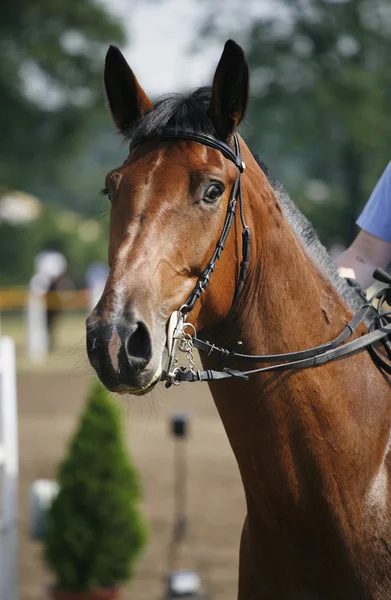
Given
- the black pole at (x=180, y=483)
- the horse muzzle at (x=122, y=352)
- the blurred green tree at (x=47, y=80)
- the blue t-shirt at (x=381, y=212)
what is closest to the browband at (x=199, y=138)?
the horse muzzle at (x=122, y=352)

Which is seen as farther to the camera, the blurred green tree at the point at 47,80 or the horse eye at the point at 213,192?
the blurred green tree at the point at 47,80

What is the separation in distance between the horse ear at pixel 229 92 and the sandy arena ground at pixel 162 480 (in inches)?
42.2

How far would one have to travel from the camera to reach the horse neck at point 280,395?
249 cm

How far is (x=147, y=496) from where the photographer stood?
25.3 feet

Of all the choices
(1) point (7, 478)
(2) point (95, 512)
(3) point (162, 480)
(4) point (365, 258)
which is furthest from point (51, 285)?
(4) point (365, 258)

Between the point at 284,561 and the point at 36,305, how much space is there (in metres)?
16.6

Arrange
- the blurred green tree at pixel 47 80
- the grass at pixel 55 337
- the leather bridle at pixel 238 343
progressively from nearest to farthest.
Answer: the leather bridle at pixel 238 343, the grass at pixel 55 337, the blurred green tree at pixel 47 80

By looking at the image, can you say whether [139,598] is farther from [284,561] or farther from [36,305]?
[36,305]

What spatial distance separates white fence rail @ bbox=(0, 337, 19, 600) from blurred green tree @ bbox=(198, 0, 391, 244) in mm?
23445

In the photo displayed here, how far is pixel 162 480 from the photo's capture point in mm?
8211

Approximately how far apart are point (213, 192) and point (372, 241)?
3.36ft

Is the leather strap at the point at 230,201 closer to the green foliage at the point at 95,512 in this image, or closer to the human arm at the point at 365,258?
the human arm at the point at 365,258

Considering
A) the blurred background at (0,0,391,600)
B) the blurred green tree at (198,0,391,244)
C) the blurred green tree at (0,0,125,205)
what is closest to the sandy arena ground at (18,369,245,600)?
the blurred background at (0,0,391,600)

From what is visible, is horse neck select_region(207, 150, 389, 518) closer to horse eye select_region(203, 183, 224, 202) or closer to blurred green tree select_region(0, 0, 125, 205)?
horse eye select_region(203, 183, 224, 202)
